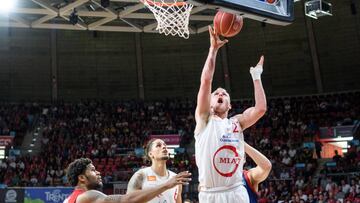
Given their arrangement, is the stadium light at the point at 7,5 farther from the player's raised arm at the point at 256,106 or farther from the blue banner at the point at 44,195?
the player's raised arm at the point at 256,106

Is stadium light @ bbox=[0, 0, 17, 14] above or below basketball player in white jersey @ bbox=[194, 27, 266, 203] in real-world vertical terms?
above

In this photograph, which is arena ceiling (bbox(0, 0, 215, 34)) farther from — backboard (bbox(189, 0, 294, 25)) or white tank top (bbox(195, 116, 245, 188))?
white tank top (bbox(195, 116, 245, 188))

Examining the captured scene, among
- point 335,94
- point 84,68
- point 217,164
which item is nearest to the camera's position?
point 217,164

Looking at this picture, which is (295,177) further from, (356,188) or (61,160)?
(61,160)

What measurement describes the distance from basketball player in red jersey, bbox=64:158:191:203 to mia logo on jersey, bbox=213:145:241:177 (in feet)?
1.02

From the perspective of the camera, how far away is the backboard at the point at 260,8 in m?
4.99

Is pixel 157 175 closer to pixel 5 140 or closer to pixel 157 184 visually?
pixel 157 184

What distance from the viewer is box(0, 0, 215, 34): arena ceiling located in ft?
60.2

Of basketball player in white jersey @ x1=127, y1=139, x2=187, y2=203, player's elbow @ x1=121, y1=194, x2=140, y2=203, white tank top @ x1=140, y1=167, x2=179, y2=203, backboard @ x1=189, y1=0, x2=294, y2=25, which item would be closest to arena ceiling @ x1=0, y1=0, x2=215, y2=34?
backboard @ x1=189, y1=0, x2=294, y2=25

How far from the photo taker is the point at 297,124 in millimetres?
22438

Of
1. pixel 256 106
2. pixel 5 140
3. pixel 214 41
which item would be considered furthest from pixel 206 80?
pixel 5 140

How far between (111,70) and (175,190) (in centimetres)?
2109

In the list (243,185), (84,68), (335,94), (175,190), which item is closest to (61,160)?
(84,68)

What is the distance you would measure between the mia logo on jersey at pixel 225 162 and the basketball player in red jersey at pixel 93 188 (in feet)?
1.02
